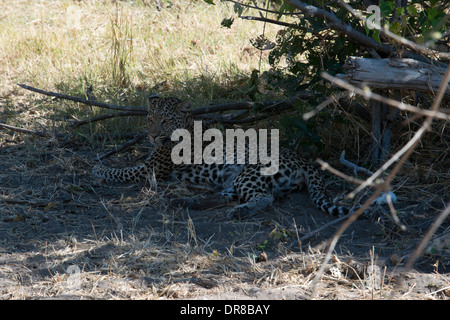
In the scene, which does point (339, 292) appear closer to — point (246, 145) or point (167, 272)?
point (167, 272)

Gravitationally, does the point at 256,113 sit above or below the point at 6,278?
above

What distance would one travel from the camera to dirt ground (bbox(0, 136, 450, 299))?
13.1ft

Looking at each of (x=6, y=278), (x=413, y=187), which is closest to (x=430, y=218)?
(x=413, y=187)

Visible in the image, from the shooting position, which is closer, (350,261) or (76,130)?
(350,261)

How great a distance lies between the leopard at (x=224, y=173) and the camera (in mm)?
5570

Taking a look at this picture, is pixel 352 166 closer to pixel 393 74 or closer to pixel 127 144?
pixel 393 74

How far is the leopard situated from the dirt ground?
5.3 inches

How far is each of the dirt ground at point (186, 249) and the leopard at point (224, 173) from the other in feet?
0.44

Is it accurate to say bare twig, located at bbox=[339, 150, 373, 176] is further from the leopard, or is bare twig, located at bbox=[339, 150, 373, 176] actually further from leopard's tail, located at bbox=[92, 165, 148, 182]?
leopard's tail, located at bbox=[92, 165, 148, 182]

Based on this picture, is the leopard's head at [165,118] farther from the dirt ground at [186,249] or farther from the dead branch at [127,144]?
the dirt ground at [186,249]

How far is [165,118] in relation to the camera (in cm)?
688

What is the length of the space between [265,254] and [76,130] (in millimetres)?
4349

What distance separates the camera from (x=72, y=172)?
6.66 m

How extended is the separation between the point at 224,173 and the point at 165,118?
3.59ft
